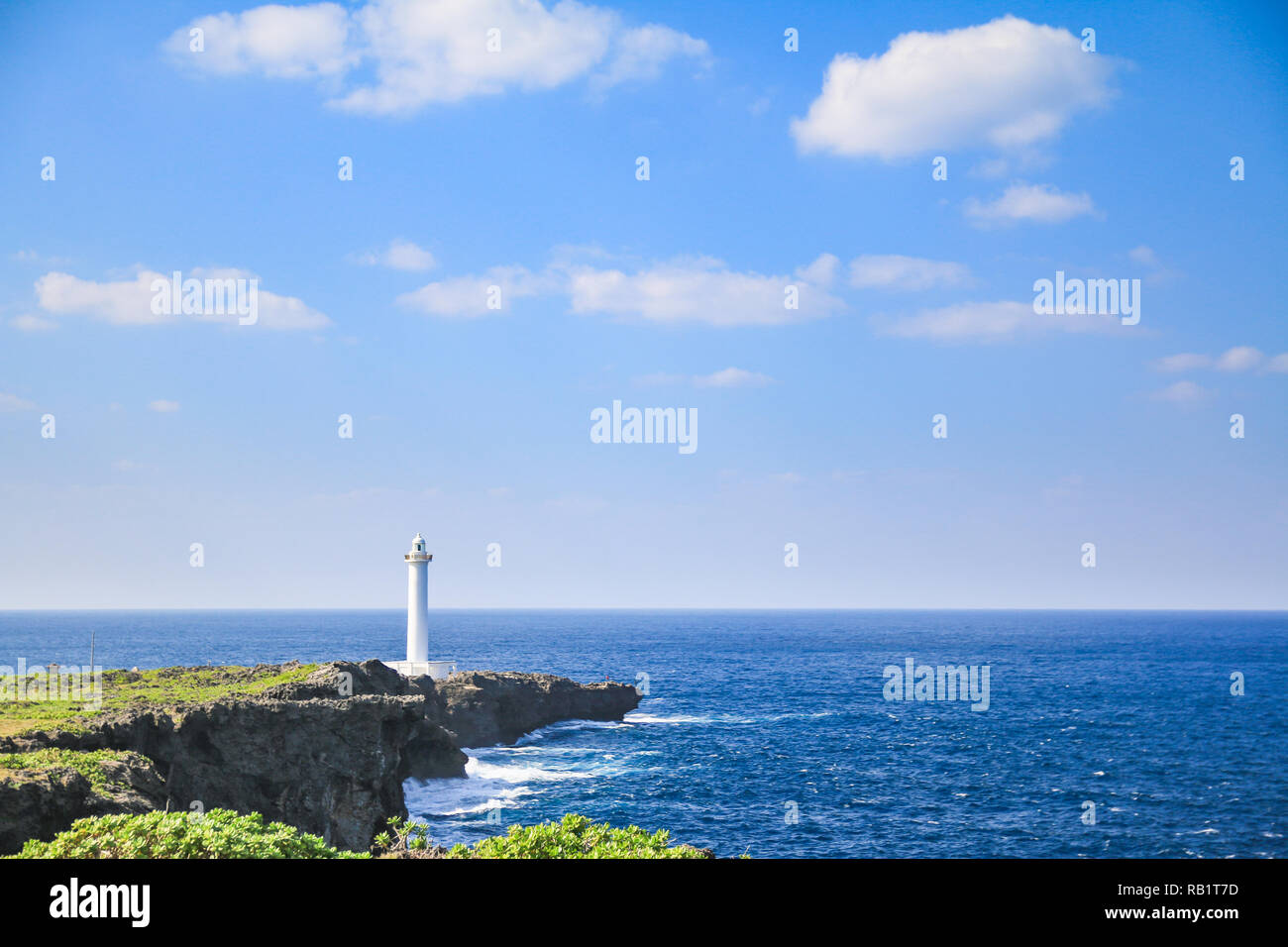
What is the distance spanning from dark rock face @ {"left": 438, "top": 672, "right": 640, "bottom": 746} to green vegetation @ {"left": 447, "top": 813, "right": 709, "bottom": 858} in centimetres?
4591

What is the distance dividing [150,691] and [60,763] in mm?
18859

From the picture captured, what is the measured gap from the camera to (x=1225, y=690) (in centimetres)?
10512

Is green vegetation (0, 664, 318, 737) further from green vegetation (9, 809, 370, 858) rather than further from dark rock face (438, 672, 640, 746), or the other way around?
green vegetation (9, 809, 370, 858)

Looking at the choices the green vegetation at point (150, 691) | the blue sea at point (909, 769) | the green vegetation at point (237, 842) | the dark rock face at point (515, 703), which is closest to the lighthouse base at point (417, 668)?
the dark rock face at point (515, 703)

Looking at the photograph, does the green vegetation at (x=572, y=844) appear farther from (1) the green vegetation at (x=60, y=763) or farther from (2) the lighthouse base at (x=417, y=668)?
(2) the lighthouse base at (x=417, y=668)

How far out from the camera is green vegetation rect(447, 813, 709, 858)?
48.5 ft

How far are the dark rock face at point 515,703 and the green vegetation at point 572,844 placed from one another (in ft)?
151

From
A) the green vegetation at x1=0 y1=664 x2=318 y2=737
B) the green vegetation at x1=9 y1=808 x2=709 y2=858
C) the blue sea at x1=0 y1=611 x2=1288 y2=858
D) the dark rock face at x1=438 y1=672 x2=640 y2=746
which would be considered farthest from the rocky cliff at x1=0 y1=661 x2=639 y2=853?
the dark rock face at x1=438 y1=672 x2=640 y2=746

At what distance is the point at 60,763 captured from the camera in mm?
27141

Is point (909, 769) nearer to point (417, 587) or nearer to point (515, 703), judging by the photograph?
point (515, 703)

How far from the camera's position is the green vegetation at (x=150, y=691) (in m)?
33.3

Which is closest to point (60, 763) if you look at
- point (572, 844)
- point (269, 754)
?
point (269, 754)
